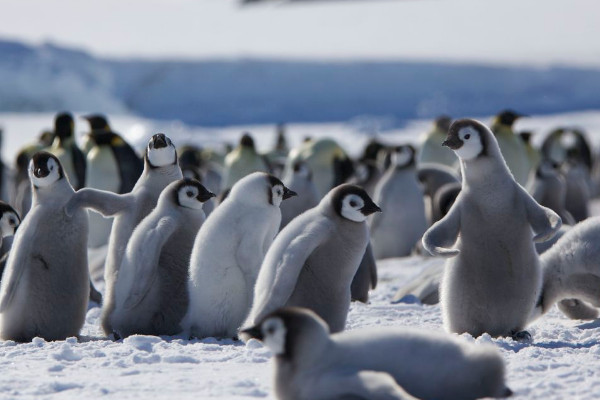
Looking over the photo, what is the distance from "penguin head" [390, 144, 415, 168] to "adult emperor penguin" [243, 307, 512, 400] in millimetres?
5462

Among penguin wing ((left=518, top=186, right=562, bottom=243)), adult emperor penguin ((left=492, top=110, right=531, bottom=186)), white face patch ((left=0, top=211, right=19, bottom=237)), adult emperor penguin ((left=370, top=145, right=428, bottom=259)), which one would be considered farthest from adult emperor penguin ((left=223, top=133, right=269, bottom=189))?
penguin wing ((left=518, top=186, right=562, bottom=243))

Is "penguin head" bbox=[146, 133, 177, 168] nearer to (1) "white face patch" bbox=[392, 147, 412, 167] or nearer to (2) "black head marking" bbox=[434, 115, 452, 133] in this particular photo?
→ (1) "white face patch" bbox=[392, 147, 412, 167]

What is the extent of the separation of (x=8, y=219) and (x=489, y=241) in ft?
7.58

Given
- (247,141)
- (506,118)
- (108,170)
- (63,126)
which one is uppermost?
(506,118)

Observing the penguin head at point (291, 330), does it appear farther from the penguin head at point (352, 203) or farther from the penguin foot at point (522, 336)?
the penguin foot at point (522, 336)

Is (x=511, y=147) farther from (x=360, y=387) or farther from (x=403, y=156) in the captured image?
(x=360, y=387)

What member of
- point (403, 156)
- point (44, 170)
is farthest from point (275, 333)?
point (403, 156)

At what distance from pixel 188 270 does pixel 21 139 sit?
2167 cm

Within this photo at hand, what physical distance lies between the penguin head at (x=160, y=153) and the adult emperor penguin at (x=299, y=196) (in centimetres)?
265

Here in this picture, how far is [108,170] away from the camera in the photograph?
8930 mm

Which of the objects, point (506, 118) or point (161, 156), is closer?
point (161, 156)

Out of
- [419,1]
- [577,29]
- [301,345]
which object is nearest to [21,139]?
[301,345]

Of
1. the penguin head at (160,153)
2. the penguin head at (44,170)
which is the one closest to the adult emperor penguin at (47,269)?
the penguin head at (44,170)

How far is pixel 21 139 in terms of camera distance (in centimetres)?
2500
